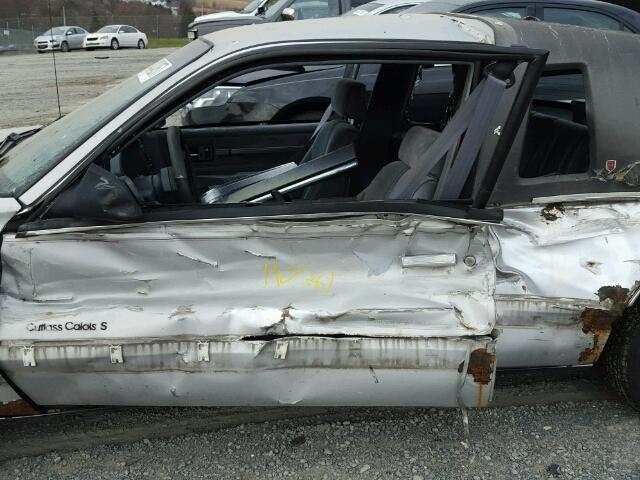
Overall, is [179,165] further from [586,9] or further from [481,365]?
[586,9]

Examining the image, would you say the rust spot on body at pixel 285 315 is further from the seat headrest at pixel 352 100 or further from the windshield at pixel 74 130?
the seat headrest at pixel 352 100

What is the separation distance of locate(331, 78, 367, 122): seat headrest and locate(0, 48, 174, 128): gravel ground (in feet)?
15.7

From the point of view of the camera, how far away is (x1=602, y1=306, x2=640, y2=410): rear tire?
2.61 m

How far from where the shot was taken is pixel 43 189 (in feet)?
7.39

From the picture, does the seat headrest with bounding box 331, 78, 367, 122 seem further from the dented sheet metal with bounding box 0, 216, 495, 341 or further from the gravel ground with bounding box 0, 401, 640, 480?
the gravel ground with bounding box 0, 401, 640, 480

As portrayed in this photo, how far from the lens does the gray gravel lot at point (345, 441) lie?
2512 millimetres

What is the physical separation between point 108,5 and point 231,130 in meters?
52.8

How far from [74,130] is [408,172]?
1.37 meters

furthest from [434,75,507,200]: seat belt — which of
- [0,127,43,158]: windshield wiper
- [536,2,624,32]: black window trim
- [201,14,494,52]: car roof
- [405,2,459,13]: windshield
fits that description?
[536,2,624,32]: black window trim

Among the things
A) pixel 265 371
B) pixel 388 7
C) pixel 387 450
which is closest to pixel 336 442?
pixel 387 450

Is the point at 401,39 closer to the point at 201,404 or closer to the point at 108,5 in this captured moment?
the point at 201,404

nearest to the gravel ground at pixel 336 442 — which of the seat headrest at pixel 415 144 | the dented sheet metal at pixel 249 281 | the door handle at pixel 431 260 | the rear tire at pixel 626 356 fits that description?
the rear tire at pixel 626 356

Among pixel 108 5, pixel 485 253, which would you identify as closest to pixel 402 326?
pixel 485 253

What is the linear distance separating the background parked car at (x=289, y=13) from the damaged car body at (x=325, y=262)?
5.94m
